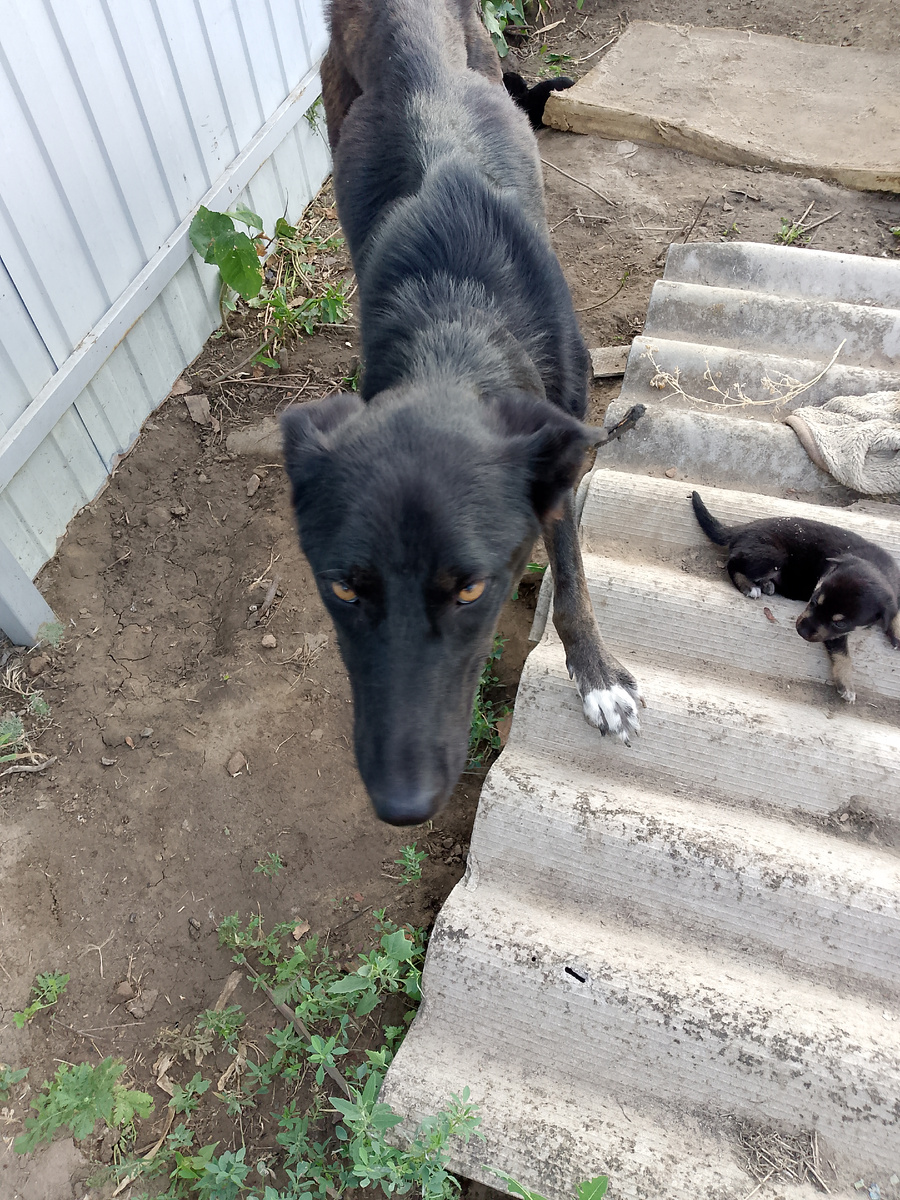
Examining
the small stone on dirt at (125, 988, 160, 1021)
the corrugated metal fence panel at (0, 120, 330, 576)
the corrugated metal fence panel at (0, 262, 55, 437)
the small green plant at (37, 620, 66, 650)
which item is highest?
the corrugated metal fence panel at (0, 262, 55, 437)

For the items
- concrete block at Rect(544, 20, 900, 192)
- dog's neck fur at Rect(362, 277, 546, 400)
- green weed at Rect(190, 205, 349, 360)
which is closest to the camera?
dog's neck fur at Rect(362, 277, 546, 400)

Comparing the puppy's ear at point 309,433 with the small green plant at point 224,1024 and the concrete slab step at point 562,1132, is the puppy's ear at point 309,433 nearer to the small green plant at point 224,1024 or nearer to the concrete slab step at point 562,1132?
the concrete slab step at point 562,1132

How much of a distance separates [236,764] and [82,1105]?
1.31 m

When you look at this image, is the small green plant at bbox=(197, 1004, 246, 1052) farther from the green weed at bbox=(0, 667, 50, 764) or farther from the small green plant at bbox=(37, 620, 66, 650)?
the small green plant at bbox=(37, 620, 66, 650)

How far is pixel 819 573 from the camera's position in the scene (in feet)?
9.21

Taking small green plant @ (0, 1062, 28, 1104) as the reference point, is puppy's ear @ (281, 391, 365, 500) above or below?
above

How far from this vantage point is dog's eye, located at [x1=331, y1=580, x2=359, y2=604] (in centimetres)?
186

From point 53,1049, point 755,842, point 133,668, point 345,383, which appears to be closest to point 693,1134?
point 755,842

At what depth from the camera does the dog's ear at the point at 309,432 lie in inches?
79.0

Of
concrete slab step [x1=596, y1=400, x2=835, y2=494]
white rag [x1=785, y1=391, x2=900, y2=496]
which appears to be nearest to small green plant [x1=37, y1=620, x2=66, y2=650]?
concrete slab step [x1=596, y1=400, x2=835, y2=494]

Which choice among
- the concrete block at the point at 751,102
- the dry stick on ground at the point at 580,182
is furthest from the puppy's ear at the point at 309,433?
the concrete block at the point at 751,102

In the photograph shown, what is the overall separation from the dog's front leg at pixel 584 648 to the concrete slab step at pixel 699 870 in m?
0.21

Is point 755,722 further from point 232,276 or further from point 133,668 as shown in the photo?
point 232,276

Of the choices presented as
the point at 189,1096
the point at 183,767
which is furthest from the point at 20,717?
the point at 189,1096
